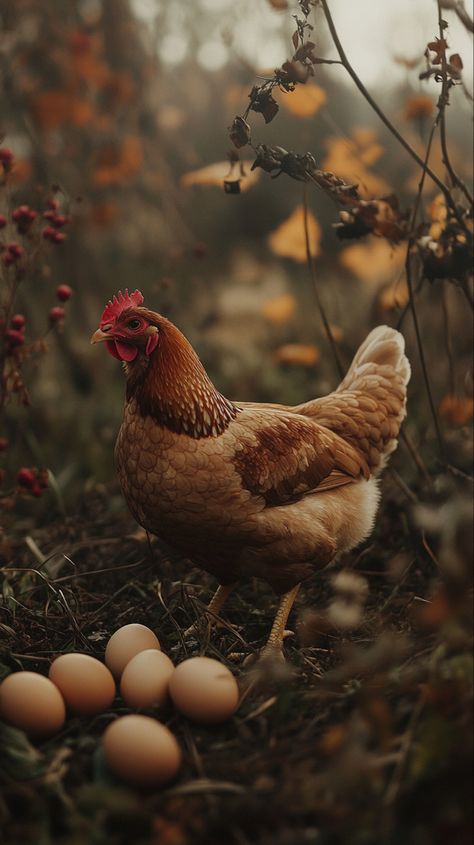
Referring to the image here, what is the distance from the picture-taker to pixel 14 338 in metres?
2.95

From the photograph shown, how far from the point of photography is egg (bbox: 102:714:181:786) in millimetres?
1731

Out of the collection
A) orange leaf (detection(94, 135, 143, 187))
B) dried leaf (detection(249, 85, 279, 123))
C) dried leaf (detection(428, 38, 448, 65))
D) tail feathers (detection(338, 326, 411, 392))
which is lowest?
tail feathers (detection(338, 326, 411, 392))

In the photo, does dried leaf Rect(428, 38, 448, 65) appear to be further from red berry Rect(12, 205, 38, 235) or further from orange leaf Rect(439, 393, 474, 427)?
red berry Rect(12, 205, 38, 235)

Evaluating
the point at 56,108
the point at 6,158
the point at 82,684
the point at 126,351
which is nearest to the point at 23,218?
the point at 6,158

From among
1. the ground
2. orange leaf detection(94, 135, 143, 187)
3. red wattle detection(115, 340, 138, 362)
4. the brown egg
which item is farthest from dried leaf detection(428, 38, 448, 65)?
orange leaf detection(94, 135, 143, 187)

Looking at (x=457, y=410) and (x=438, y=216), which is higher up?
(x=438, y=216)

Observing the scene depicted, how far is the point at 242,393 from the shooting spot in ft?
17.2

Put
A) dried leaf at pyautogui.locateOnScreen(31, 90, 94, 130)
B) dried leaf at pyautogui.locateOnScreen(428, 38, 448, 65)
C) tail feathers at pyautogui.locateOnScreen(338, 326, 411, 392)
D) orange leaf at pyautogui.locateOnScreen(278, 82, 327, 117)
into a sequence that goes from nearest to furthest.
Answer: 1. dried leaf at pyautogui.locateOnScreen(428, 38, 448, 65)
2. tail feathers at pyautogui.locateOnScreen(338, 326, 411, 392)
3. orange leaf at pyautogui.locateOnScreen(278, 82, 327, 117)
4. dried leaf at pyautogui.locateOnScreen(31, 90, 94, 130)

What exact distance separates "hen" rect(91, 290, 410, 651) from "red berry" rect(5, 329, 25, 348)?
626mm

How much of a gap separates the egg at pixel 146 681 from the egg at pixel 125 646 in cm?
14

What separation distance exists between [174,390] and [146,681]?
911mm

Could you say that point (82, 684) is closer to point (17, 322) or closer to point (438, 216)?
point (17, 322)

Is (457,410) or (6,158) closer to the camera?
(6,158)

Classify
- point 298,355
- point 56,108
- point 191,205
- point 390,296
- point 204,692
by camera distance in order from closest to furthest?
point 204,692 → point 390,296 → point 298,355 → point 56,108 → point 191,205
